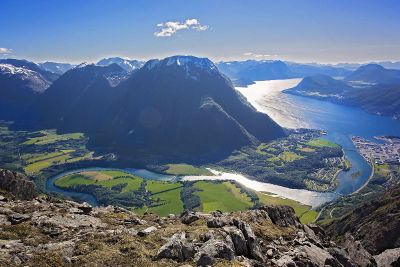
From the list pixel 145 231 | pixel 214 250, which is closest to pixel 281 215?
pixel 145 231

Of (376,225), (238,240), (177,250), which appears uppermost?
(177,250)

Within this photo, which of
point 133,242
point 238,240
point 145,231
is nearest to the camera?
point 133,242

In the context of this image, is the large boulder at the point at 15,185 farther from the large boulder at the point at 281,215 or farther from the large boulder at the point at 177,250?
the large boulder at the point at 281,215

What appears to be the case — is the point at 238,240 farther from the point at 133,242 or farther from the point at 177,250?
the point at 133,242

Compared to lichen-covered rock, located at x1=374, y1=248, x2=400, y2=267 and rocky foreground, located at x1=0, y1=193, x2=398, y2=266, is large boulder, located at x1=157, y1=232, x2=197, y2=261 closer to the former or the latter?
rocky foreground, located at x1=0, y1=193, x2=398, y2=266

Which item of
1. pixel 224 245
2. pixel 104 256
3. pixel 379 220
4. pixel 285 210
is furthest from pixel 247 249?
pixel 379 220

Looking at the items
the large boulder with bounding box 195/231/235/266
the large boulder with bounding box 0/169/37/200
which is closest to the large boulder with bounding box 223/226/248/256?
the large boulder with bounding box 195/231/235/266

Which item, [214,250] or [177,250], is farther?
[214,250]

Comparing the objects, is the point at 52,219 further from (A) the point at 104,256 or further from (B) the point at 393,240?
(B) the point at 393,240

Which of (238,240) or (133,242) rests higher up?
(133,242)
